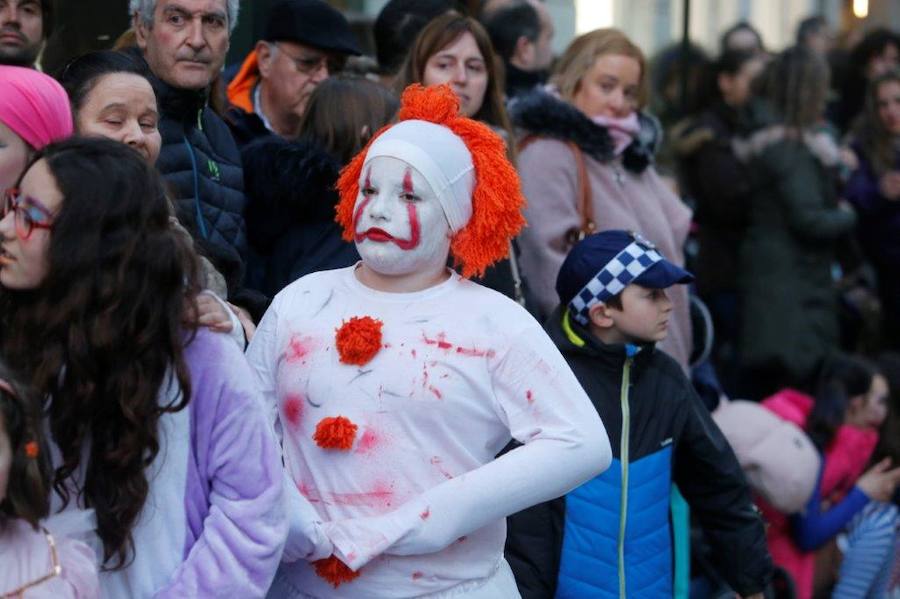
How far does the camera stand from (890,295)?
8.12m

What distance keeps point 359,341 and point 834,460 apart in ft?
10.5

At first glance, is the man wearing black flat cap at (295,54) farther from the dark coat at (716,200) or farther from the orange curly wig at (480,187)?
the dark coat at (716,200)

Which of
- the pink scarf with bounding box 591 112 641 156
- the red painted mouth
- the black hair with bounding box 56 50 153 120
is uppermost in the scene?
the black hair with bounding box 56 50 153 120

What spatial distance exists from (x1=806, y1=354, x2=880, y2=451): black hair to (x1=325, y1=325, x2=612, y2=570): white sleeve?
2875 mm

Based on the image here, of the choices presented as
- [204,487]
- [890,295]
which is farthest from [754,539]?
[890,295]

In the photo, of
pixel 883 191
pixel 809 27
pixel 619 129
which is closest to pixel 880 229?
pixel 883 191

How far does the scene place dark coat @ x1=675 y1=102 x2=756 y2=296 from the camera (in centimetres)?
717

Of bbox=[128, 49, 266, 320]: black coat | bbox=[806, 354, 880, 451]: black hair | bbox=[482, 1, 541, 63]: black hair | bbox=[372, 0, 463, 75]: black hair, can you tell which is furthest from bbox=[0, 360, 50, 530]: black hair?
bbox=[482, 1, 541, 63]: black hair

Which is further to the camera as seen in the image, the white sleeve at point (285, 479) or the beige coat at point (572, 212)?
the beige coat at point (572, 212)

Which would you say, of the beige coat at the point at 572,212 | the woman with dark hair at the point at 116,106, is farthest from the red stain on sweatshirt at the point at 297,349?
the beige coat at the point at 572,212

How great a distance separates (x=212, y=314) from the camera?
3.09 meters

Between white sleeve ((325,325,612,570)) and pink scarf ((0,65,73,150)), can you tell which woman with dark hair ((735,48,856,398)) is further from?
pink scarf ((0,65,73,150))

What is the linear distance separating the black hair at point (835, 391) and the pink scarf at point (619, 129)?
1351mm

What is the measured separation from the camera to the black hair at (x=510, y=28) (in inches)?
252
